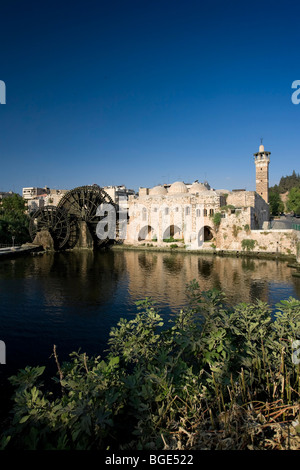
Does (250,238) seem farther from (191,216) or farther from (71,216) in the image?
(71,216)

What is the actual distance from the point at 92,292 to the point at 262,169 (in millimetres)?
25284

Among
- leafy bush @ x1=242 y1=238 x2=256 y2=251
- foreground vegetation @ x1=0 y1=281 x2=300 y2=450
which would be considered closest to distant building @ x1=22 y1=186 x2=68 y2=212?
leafy bush @ x1=242 y1=238 x2=256 y2=251

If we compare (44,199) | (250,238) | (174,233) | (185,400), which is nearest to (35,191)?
(44,199)

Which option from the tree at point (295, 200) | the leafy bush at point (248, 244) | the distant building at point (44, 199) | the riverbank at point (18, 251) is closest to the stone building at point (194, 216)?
the leafy bush at point (248, 244)

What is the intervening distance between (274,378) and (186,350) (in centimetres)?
87

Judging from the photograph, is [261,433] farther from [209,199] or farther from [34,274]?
[209,199]

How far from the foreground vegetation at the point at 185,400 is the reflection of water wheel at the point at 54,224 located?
25.6m

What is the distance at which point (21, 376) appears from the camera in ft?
8.24

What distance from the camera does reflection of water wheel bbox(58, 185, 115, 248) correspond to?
29297 mm

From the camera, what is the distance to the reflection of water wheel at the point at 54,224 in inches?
1081

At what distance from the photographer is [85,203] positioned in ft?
98.0

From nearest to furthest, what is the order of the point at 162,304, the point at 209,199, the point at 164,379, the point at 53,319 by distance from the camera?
the point at 164,379 → the point at 53,319 → the point at 162,304 → the point at 209,199

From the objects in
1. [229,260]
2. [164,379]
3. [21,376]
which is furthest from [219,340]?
[229,260]
